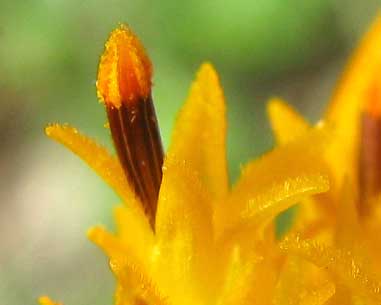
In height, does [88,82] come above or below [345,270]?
below

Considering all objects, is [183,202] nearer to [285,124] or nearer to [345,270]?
[345,270]

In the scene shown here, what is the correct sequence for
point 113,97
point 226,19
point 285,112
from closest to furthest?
point 113,97, point 285,112, point 226,19

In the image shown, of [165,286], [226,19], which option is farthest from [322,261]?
[226,19]

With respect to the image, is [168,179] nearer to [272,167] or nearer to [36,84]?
[272,167]

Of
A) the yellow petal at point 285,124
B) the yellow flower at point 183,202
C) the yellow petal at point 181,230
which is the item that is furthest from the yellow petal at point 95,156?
the yellow petal at point 285,124

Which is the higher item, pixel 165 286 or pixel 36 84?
pixel 165 286

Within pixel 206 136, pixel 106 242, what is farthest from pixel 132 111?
pixel 106 242

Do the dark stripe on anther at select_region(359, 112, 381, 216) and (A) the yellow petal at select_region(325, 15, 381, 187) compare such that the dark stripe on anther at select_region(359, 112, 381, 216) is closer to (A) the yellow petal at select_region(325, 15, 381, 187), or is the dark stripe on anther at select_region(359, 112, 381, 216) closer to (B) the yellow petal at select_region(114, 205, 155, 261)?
(A) the yellow petal at select_region(325, 15, 381, 187)
